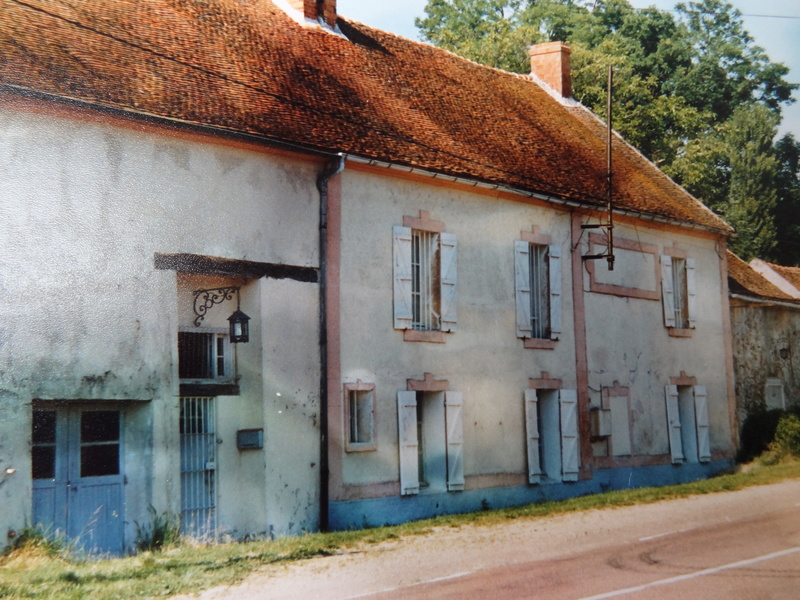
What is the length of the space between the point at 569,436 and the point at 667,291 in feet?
15.8

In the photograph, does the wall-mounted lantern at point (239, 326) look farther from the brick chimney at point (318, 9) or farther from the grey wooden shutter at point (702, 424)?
the grey wooden shutter at point (702, 424)

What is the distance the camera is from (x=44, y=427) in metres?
11.6

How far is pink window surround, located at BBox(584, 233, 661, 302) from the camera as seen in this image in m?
19.5

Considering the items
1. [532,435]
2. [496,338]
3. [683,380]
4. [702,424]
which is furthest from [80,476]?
[702,424]

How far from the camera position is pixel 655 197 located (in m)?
21.9

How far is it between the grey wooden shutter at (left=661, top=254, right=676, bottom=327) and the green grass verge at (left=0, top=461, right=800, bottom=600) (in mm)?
8127

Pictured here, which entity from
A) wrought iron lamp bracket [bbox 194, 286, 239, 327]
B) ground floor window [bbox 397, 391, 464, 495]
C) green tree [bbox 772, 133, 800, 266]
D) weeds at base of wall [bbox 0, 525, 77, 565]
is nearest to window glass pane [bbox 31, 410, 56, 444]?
weeds at base of wall [bbox 0, 525, 77, 565]

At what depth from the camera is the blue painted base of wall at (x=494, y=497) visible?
571 inches

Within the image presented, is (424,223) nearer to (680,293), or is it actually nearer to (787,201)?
(680,293)

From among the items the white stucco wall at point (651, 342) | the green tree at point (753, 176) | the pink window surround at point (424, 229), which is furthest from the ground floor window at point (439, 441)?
the green tree at point (753, 176)

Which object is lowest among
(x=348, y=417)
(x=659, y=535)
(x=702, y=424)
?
(x=659, y=535)

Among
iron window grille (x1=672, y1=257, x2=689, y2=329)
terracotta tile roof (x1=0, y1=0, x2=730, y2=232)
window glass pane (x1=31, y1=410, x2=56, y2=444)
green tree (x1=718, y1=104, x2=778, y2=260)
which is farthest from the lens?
green tree (x1=718, y1=104, x2=778, y2=260)

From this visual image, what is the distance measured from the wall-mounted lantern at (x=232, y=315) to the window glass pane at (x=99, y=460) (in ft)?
6.49

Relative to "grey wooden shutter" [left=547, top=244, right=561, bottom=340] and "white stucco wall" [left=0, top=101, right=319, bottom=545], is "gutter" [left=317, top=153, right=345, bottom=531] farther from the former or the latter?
"grey wooden shutter" [left=547, top=244, right=561, bottom=340]
